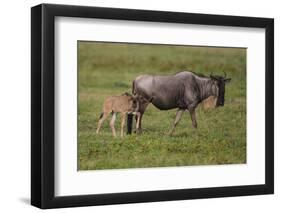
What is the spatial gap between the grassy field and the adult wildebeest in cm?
3

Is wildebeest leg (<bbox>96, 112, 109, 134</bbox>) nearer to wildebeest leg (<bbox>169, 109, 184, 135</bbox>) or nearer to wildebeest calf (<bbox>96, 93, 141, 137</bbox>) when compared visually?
wildebeest calf (<bbox>96, 93, 141, 137</bbox>)

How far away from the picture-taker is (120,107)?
15.0ft

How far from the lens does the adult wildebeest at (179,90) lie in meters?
4.63

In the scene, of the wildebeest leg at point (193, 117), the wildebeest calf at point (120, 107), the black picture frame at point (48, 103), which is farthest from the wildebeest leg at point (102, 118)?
the wildebeest leg at point (193, 117)

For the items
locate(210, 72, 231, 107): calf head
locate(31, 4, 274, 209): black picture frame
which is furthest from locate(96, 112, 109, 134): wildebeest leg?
locate(210, 72, 231, 107): calf head

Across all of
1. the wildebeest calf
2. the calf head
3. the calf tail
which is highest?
the calf head

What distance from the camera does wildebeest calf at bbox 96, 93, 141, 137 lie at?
14.8 ft

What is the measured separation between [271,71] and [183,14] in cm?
70

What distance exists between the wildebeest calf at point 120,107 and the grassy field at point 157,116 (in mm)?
29

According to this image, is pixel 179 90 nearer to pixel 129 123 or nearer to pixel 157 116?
pixel 157 116

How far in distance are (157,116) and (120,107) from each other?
Result: 226mm

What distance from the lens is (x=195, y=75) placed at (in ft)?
15.6

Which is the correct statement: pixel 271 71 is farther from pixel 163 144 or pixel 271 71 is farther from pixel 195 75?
pixel 163 144

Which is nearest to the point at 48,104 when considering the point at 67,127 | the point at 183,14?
the point at 67,127
